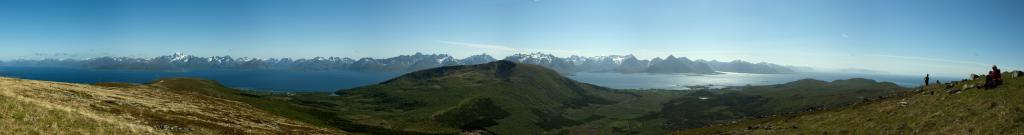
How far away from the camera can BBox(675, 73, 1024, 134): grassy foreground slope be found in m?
44.9

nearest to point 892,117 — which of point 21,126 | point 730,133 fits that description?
point 730,133

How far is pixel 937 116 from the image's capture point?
5184 centimetres

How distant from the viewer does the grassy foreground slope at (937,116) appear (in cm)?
4491

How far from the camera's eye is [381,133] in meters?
163

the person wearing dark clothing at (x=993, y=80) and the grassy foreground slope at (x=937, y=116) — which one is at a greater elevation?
the person wearing dark clothing at (x=993, y=80)

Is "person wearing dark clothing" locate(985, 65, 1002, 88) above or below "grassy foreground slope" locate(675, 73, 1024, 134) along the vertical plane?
above

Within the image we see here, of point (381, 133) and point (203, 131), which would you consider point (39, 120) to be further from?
point (381, 133)

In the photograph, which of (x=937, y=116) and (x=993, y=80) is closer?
(x=937, y=116)

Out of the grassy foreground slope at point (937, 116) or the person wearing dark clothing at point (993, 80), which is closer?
the grassy foreground slope at point (937, 116)

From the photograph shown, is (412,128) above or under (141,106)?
under

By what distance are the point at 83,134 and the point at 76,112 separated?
9743mm

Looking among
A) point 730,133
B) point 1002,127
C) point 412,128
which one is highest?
point 1002,127

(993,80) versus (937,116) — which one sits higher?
(993,80)

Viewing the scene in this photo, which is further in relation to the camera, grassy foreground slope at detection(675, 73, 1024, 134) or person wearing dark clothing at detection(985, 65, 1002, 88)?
person wearing dark clothing at detection(985, 65, 1002, 88)
